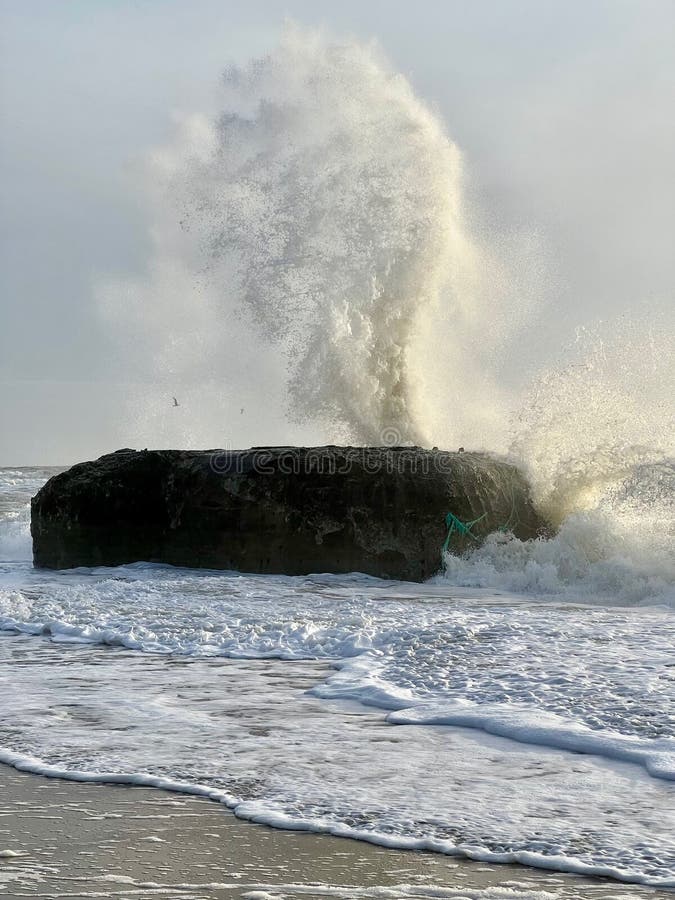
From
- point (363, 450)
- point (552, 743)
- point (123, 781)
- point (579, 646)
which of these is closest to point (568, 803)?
point (552, 743)

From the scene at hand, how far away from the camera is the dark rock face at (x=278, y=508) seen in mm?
9273

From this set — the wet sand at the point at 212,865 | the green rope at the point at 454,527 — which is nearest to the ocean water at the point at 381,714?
the wet sand at the point at 212,865

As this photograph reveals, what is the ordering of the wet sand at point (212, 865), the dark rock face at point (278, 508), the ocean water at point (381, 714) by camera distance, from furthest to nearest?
the dark rock face at point (278, 508), the ocean water at point (381, 714), the wet sand at point (212, 865)

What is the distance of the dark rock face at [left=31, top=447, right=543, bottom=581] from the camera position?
9.27m

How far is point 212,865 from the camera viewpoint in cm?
254

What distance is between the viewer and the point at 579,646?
551cm

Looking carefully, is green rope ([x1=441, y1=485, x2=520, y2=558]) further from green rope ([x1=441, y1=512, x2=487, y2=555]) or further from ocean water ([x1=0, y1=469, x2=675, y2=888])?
ocean water ([x1=0, y1=469, x2=675, y2=888])

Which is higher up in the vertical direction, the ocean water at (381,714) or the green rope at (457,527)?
the green rope at (457,527)

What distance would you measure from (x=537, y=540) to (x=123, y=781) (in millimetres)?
7125

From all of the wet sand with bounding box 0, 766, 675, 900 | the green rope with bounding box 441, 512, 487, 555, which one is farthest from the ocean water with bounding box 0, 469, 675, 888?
the green rope with bounding box 441, 512, 487, 555

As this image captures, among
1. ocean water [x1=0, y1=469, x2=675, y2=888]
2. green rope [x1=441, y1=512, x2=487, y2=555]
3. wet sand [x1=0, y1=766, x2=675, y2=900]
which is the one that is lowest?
wet sand [x1=0, y1=766, x2=675, y2=900]

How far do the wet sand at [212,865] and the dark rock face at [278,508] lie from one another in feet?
20.7

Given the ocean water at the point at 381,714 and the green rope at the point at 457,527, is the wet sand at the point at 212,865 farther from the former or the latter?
the green rope at the point at 457,527

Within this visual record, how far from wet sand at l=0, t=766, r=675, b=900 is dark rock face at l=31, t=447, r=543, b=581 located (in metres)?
6.32
